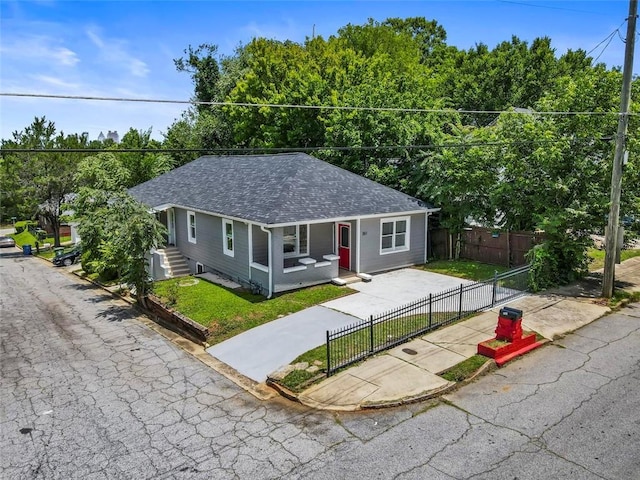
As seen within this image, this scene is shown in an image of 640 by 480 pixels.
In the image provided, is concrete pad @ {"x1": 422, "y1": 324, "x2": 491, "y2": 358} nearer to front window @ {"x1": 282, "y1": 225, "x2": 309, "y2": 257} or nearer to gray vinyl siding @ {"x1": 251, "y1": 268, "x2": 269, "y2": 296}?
gray vinyl siding @ {"x1": 251, "y1": 268, "x2": 269, "y2": 296}

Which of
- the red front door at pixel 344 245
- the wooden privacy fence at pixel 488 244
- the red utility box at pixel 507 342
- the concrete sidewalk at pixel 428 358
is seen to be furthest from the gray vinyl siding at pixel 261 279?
the wooden privacy fence at pixel 488 244

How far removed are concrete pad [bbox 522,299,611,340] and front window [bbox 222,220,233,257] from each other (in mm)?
11456

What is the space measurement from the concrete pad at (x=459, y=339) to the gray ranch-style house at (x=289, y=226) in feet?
20.4

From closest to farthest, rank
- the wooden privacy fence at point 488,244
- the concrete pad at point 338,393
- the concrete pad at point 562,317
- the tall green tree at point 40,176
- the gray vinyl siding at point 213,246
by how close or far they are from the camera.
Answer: the concrete pad at point 338,393 < the concrete pad at point 562,317 < the gray vinyl siding at point 213,246 < the wooden privacy fence at point 488,244 < the tall green tree at point 40,176

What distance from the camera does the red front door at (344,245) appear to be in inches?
805

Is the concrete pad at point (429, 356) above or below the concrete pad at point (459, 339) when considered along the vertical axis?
below

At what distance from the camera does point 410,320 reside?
1419 cm

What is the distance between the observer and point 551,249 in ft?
57.2

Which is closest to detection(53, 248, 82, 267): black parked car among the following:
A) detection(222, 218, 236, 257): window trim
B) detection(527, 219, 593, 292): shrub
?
detection(222, 218, 236, 257): window trim

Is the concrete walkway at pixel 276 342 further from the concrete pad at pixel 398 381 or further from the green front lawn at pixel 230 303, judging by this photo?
the concrete pad at pixel 398 381

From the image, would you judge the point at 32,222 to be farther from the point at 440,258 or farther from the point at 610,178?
the point at 610,178

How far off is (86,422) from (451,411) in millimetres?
7149

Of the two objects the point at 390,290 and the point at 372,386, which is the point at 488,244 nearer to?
the point at 390,290

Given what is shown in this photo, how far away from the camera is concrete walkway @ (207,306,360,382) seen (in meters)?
12.3
